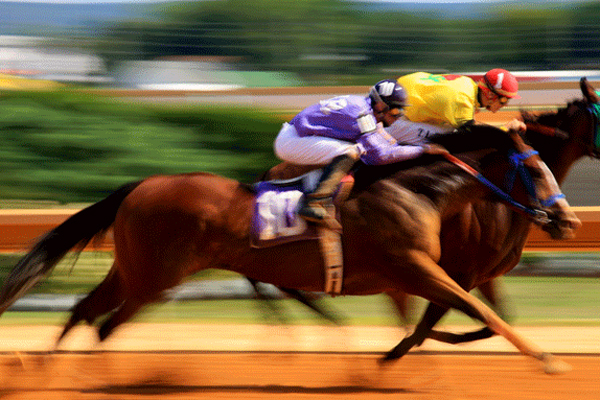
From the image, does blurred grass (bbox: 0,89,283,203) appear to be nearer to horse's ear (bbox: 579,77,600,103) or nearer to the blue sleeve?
horse's ear (bbox: 579,77,600,103)

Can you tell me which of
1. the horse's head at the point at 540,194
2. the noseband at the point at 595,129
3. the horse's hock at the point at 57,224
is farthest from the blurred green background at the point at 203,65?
the horse's head at the point at 540,194

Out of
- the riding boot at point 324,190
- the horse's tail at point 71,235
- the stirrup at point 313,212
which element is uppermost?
the riding boot at point 324,190

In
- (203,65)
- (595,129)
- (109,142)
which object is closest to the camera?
(595,129)

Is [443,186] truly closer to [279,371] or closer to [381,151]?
[381,151]

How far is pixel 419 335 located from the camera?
475 cm

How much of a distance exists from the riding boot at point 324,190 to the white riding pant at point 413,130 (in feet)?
2.60

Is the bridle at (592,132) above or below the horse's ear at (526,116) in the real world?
below

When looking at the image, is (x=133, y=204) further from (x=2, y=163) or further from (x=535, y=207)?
(x=2, y=163)

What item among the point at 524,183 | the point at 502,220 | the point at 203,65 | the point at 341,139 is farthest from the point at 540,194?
the point at 203,65

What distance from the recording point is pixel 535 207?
464 centimetres

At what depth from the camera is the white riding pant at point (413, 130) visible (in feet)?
16.6

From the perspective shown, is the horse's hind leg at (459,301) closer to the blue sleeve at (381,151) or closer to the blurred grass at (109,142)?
the blue sleeve at (381,151)

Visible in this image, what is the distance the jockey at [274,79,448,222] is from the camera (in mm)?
4348

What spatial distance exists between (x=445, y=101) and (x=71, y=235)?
94.5 inches
